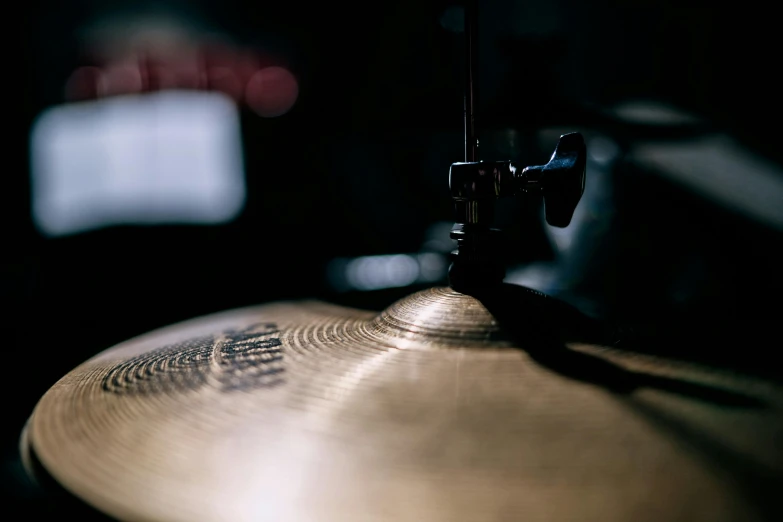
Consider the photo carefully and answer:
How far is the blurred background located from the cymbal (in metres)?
0.12

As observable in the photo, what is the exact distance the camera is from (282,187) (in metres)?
2.65

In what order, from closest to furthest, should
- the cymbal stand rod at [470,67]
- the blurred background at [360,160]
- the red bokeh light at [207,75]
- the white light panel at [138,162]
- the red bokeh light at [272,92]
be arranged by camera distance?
the cymbal stand rod at [470,67]
the blurred background at [360,160]
the white light panel at [138,162]
the red bokeh light at [207,75]
the red bokeh light at [272,92]

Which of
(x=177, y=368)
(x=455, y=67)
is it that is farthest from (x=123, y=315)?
(x=177, y=368)

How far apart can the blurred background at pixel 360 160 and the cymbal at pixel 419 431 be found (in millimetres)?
123

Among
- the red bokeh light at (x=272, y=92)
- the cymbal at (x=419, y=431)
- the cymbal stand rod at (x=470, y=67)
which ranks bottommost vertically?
the cymbal at (x=419, y=431)

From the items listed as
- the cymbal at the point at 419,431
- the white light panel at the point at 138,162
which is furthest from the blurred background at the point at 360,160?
the cymbal at the point at 419,431

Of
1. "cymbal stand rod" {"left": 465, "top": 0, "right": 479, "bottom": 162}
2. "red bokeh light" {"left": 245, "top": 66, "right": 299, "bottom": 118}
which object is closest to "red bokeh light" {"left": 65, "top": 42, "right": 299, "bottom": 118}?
"red bokeh light" {"left": 245, "top": 66, "right": 299, "bottom": 118}

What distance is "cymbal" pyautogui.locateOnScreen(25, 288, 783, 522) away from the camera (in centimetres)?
27

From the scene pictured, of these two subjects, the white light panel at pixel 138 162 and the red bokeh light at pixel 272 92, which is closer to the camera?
the white light panel at pixel 138 162

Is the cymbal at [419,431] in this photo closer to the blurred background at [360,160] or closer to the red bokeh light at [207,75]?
the blurred background at [360,160]

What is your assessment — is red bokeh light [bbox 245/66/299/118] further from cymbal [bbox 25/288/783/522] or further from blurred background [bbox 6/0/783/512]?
cymbal [bbox 25/288/783/522]

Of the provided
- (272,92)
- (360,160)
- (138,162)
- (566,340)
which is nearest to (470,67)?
(566,340)

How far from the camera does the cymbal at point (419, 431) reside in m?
0.27

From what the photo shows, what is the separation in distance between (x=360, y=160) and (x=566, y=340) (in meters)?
2.02
